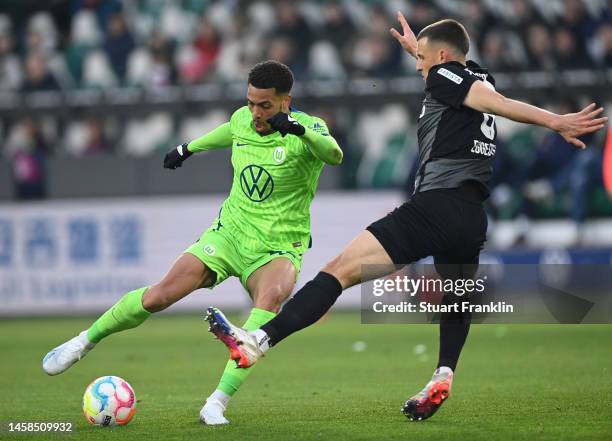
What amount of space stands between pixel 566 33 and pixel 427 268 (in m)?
4.88

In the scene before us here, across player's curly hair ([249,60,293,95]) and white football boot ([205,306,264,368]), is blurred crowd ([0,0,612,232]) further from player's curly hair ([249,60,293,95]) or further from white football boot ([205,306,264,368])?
white football boot ([205,306,264,368])

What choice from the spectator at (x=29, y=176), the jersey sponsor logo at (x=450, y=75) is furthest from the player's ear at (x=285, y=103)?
the spectator at (x=29, y=176)

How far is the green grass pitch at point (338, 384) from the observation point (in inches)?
253

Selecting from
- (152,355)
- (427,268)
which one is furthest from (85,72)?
(152,355)

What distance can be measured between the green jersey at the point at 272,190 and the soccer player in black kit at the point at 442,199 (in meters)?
0.96

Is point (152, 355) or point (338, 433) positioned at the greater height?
point (338, 433)

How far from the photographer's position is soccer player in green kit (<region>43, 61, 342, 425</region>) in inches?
286

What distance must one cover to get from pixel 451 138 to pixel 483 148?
0.22 metres

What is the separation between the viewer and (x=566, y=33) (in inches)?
704

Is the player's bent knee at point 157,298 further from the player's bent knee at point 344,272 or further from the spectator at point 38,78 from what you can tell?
the spectator at point 38,78

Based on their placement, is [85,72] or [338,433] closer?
[338,433]

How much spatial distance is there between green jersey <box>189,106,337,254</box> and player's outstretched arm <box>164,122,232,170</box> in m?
0.27

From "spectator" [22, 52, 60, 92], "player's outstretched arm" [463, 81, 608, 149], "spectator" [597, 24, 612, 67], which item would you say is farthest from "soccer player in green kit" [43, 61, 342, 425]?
"spectator" [22, 52, 60, 92]

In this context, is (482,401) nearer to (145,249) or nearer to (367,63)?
(145,249)
